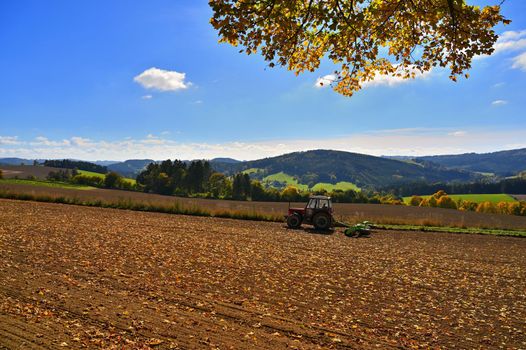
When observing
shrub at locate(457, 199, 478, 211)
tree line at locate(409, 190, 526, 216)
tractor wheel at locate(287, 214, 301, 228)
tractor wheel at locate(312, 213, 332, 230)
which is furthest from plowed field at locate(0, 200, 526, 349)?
shrub at locate(457, 199, 478, 211)

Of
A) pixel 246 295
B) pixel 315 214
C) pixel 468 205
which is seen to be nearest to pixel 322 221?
pixel 315 214

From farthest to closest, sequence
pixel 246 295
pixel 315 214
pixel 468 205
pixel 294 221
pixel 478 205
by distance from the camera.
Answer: pixel 468 205 → pixel 478 205 → pixel 294 221 → pixel 315 214 → pixel 246 295

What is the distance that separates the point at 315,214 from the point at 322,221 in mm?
672

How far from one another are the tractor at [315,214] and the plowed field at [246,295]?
640 cm

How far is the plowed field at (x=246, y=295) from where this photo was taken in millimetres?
6633

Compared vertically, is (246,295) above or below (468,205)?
above

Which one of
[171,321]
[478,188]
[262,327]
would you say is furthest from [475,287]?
[478,188]

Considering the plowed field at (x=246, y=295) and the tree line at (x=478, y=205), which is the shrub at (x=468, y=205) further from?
the plowed field at (x=246, y=295)


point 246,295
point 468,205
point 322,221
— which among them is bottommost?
point 468,205

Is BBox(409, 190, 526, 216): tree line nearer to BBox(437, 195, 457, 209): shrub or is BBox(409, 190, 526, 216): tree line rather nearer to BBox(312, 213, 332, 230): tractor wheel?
BBox(437, 195, 457, 209): shrub

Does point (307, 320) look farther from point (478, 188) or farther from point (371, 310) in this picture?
point (478, 188)

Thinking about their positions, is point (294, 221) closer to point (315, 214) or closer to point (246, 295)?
point (315, 214)

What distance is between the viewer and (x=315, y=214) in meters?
23.5

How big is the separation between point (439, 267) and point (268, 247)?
7034 mm
